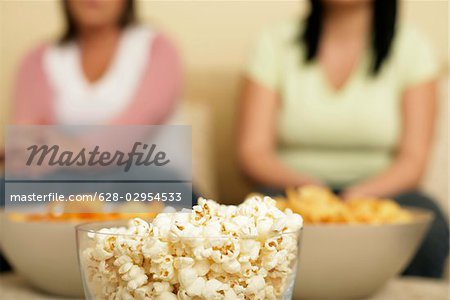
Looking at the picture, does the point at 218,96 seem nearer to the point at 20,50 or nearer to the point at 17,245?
the point at 20,50

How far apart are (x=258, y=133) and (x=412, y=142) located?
0.33 m

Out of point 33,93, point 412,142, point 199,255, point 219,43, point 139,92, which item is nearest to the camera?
point 199,255

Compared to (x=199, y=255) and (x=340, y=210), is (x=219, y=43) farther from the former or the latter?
(x=199, y=255)

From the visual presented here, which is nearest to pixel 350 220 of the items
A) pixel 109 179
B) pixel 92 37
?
pixel 109 179

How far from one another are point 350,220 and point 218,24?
1371mm

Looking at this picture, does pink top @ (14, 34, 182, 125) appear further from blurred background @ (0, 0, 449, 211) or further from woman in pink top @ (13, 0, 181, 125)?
blurred background @ (0, 0, 449, 211)

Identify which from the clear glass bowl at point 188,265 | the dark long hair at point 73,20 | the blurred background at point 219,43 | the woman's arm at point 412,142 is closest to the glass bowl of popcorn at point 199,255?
the clear glass bowl at point 188,265

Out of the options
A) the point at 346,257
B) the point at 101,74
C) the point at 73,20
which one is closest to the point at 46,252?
the point at 346,257

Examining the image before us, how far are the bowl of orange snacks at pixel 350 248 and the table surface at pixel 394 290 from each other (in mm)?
34

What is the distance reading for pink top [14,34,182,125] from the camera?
1626mm

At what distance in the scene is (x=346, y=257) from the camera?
0.72m

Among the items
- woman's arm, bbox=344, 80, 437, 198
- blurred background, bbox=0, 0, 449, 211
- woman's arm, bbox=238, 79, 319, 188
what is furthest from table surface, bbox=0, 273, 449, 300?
blurred background, bbox=0, 0, 449, 211

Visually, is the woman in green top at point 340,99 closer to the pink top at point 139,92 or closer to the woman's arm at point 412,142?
the woman's arm at point 412,142

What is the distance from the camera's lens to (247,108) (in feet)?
5.35
